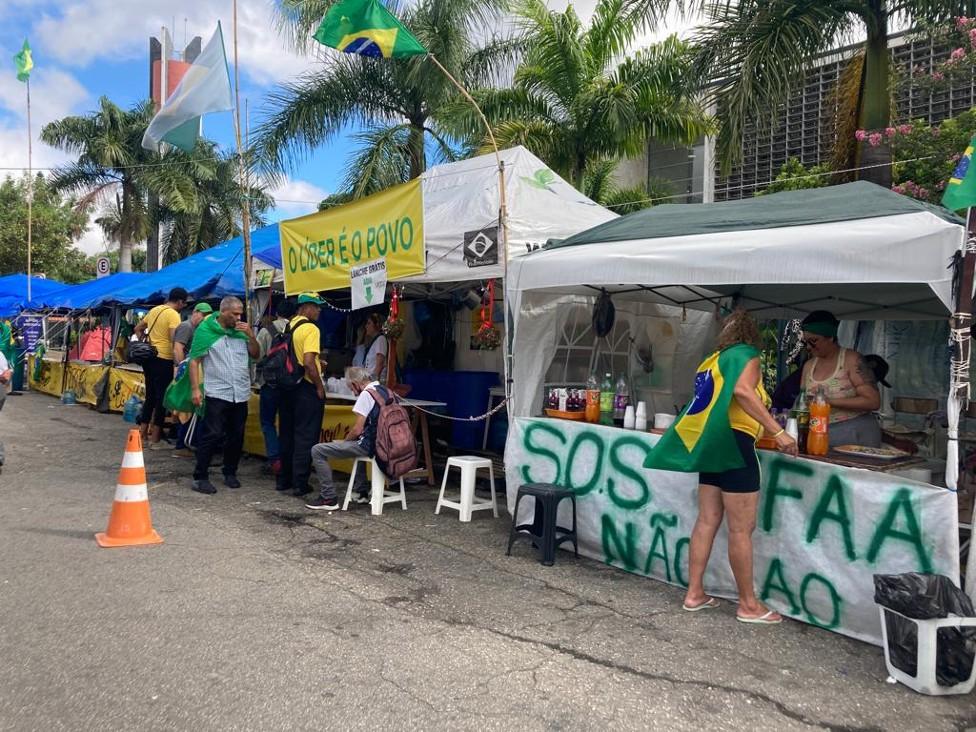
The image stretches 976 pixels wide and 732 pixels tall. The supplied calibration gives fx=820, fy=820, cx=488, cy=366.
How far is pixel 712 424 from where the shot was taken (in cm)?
451

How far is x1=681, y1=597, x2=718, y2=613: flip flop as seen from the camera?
15.9 ft

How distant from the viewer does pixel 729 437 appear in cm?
450

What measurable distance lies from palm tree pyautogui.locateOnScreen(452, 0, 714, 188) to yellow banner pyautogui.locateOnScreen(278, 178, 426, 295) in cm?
516

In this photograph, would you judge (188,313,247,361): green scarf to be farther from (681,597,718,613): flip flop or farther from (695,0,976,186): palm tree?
(695,0,976,186): palm tree

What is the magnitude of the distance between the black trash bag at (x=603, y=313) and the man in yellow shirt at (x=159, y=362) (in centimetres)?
610

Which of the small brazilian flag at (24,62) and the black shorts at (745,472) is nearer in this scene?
the black shorts at (745,472)

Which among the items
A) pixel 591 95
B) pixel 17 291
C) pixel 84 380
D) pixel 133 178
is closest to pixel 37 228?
→ pixel 133 178

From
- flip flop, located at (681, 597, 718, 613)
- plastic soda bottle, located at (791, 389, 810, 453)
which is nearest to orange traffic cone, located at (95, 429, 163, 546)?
flip flop, located at (681, 597, 718, 613)

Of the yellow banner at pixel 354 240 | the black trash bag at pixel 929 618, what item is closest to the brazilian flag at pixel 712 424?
the black trash bag at pixel 929 618

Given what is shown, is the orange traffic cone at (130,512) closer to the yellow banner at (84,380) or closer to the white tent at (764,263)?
the white tent at (764,263)

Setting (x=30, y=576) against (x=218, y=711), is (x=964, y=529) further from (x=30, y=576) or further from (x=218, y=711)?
(x=30, y=576)

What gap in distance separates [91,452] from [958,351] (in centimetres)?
978

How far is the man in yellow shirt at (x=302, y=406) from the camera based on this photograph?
24.9 feet

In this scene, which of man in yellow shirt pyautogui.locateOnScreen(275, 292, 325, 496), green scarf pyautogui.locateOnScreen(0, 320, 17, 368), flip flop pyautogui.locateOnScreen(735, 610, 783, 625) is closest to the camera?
flip flop pyautogui.locateOnScreen(735, 610, 783, 625)
